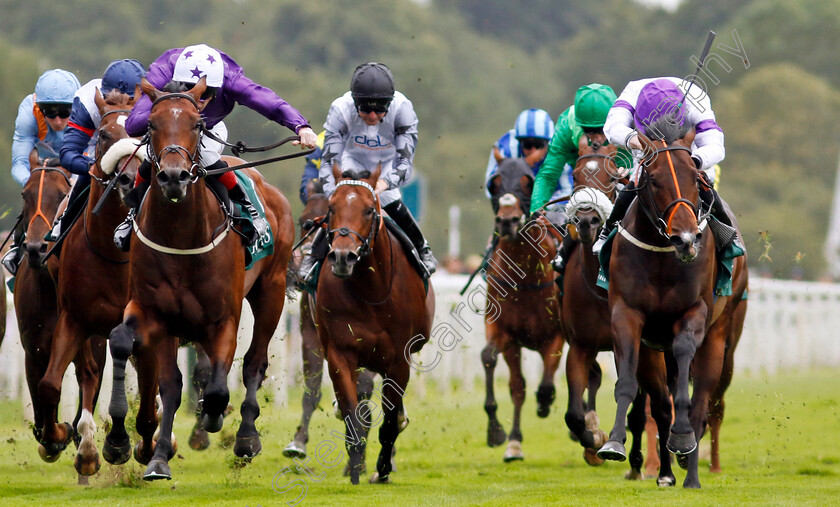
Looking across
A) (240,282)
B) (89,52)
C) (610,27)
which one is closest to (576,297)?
(240,282)

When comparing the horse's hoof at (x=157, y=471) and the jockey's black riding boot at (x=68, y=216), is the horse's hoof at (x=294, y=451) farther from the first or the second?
the horse's hoof at (x=157, y=471)

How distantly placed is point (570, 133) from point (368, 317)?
2.42 meters

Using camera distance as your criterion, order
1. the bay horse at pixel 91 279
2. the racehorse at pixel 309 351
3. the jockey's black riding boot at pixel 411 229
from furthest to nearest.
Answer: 1. the racehorse at pixel 309 351
2. the jockey's black riding boot at pixel 411 229
3. the bay horse at pixel 91 279

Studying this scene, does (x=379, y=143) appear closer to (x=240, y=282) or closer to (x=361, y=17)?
(x=240, y=282)

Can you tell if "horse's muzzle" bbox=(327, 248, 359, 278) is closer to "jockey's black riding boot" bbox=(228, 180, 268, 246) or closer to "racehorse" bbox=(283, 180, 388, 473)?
"jockey's black riding boot" bbox=(228, 180, 268, 246)

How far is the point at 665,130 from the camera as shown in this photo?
795cm

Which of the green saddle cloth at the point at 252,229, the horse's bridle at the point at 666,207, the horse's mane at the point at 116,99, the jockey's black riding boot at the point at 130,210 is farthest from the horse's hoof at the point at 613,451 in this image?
the horse's mane at the point at 116,99

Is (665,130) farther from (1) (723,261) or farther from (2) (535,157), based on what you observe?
(2) (535,157)

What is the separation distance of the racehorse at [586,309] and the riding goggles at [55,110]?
12.1 feet

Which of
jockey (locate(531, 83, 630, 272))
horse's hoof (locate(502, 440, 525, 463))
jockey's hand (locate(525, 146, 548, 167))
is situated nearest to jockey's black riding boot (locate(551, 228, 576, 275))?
jockey (locate(531, 83, 630, 272))

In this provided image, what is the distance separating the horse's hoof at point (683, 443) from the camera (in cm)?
769

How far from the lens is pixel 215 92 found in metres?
8.11

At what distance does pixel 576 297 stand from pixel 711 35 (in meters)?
2.02

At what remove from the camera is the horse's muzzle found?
26.1ft
